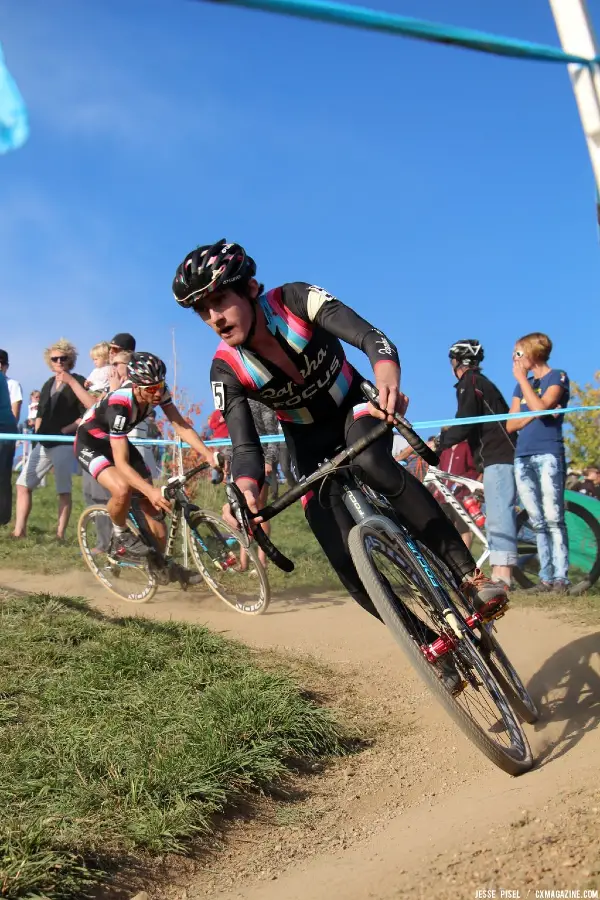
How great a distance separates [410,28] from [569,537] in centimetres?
627

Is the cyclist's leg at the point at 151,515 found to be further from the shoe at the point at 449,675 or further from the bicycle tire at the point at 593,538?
the shoe at the point at 449,675

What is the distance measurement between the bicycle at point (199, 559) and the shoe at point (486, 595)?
11.7 ft

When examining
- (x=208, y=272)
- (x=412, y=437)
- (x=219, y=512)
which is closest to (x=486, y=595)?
(x=412, y=437)

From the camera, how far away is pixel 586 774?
3537 millimetres

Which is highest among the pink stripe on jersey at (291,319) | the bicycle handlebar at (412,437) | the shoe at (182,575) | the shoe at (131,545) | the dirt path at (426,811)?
the pink stripe on jersey at (291,319)

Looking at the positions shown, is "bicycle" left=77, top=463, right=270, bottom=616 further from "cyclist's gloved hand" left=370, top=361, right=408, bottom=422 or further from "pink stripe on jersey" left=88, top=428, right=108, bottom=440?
"cyclist's gloved hand" left=370, top=361, right=408, bottom=422

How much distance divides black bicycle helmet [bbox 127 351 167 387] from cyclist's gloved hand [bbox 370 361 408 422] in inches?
162

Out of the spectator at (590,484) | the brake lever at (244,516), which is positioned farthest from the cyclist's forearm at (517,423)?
the spectator at (590,484)

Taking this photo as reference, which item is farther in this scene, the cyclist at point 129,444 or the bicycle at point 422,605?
the cyclist at point 129,444

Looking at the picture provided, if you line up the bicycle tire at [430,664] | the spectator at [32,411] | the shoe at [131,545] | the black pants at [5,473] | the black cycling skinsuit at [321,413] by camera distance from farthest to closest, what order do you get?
Answer: 1. the spectator at [32,411]
2. the black pants at [5,473]
3. the shoe at [131,545]
4. the black cycling skinsuit at [321,413]
5. the bicycle tire at [430,664]

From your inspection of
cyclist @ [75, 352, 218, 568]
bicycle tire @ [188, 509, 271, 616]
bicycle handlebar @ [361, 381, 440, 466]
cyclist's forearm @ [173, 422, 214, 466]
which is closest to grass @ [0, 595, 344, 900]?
bicycle handlebar @ [361, 381, 440, 466]

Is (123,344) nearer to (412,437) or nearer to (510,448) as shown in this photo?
(510,448)

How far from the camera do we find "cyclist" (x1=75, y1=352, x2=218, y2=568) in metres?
7.58

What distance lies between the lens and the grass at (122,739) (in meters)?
3.01
